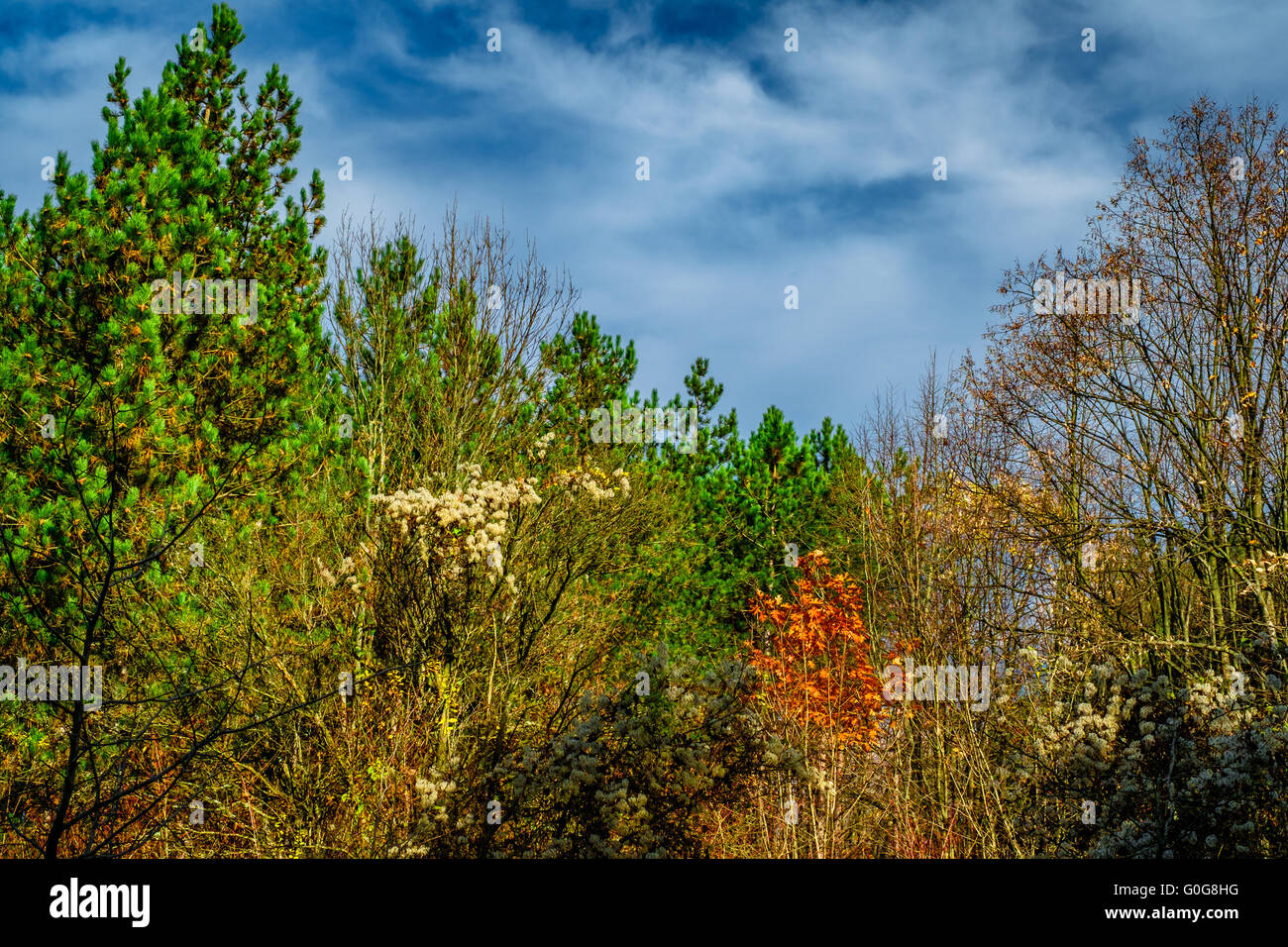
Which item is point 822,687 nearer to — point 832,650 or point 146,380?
point 832,650

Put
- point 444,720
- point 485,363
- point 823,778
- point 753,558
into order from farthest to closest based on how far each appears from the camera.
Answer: point 753,558
point 485,363
point 444,720
point 823,778

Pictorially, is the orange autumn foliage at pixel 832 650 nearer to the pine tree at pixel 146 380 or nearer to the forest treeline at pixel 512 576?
the forest treeline at pixel 512 576

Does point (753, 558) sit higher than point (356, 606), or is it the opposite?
point (753, 558)

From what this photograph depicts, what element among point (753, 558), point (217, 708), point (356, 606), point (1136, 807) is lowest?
point (1136, 807)

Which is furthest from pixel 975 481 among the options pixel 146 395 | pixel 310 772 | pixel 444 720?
pixel 146 395

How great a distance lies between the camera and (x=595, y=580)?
44.8 feet

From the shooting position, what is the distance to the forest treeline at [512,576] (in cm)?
695

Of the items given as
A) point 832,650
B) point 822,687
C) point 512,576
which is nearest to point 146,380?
point 512,576

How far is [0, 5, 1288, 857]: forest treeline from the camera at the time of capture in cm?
695

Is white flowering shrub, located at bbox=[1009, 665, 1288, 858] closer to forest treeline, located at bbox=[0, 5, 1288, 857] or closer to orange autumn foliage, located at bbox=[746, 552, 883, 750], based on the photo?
forest treeline, located at bbox=[0, 5, 1288, 857]

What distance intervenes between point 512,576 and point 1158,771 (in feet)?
19.3
